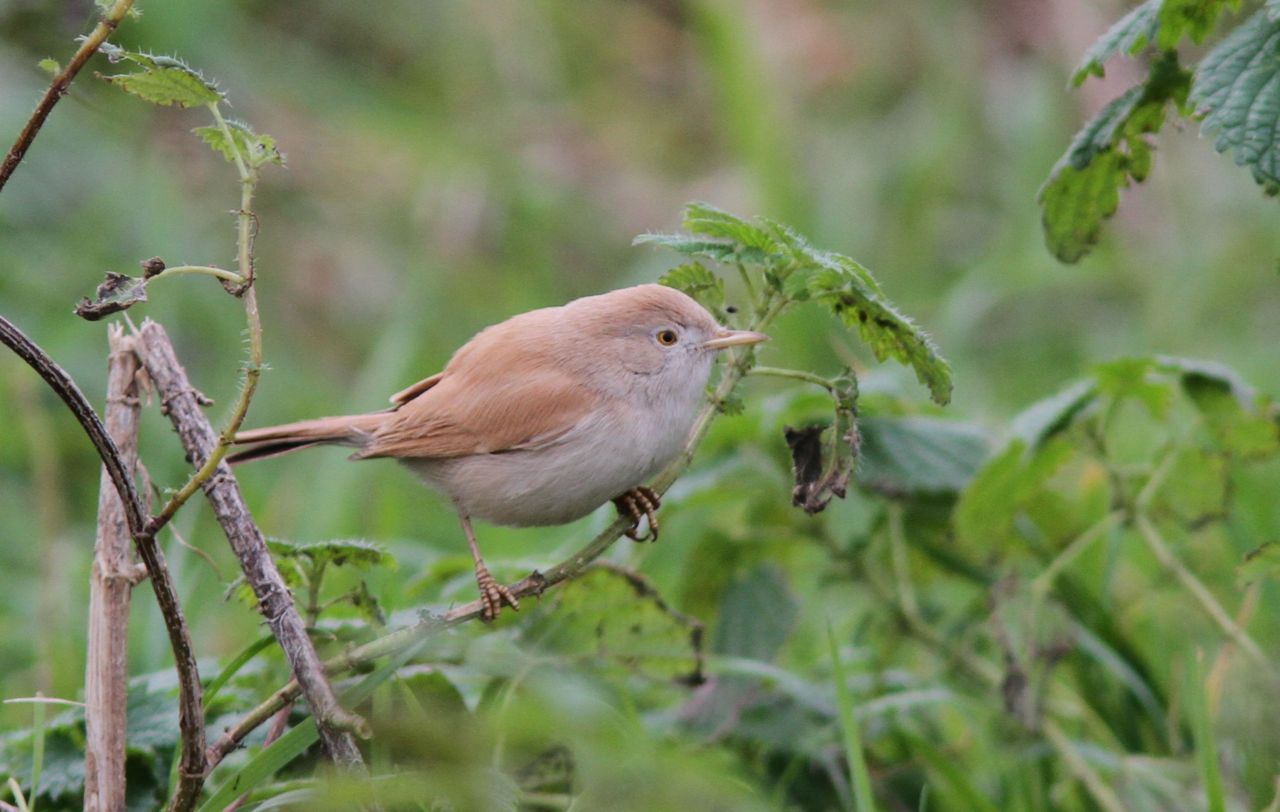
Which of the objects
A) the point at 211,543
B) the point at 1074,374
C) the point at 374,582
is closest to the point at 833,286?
the point at 374,582

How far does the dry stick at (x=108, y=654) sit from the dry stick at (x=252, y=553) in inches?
4.0

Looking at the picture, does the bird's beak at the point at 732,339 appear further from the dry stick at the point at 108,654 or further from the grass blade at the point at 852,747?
the dry stick at the point at 108,654

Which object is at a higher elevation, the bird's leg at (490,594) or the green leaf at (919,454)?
the green leaf at (919,454)

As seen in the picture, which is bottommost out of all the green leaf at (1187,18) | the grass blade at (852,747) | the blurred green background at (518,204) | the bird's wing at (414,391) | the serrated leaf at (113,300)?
the grass blade at (852,747)

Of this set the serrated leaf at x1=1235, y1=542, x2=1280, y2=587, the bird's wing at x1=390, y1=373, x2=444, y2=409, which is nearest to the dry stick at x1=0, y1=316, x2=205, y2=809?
the bird's wing at x1=390, y1=373, x2=444, y2=409

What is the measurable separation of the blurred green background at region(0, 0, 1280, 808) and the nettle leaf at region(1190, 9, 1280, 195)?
5.20 ft

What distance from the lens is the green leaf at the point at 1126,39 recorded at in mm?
2072

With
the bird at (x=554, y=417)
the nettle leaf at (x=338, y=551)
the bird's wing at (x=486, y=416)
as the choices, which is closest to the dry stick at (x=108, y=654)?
the nettle leaf at (x=338, y=551)

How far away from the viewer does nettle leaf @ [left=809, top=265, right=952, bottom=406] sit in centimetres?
182

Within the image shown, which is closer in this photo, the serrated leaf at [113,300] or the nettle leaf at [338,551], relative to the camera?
the serrated leaf at [113,300]

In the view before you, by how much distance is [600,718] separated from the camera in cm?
195

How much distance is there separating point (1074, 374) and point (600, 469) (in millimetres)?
3852

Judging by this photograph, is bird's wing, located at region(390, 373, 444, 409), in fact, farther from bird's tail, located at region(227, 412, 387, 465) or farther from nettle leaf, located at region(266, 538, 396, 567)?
nettle leaf, located at region(266, 538, 396, 567)

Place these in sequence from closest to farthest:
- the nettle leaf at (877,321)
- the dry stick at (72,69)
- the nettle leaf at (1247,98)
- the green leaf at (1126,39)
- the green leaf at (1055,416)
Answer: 1. the dry stick at (72,69)
2. the nettle leaf at (877,321)
3. the nettle leaf at (1247,98)
4. the green leaf at (1126,39)
5. the green leaf at (1055,416)
